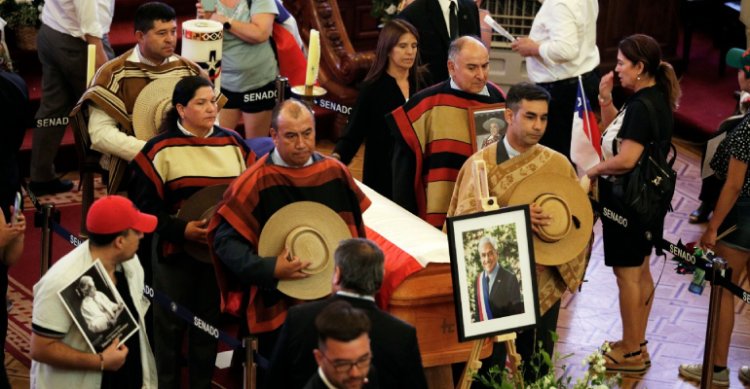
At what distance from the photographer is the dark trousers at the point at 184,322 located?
5.86 m

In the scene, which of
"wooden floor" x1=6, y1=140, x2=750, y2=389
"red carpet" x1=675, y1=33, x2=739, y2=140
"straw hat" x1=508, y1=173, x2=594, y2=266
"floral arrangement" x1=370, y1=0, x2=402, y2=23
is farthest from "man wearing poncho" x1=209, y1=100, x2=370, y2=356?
"red carpet" x1=675, y1=33, x2=739, y2=140

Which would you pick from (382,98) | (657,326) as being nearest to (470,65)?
(382,98)

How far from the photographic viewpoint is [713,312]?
5.94 m

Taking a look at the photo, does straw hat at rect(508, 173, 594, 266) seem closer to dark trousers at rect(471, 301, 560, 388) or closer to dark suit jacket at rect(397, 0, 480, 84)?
dark trousers at rect(471, 301, 560, 388)

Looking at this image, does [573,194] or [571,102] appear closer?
[573,194]

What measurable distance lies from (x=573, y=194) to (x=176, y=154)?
178cm

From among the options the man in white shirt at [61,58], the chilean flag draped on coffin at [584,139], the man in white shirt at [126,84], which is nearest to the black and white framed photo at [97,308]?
the man in white shirt at [126,84]

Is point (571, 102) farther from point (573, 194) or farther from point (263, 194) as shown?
point (263, 194)

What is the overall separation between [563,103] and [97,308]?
15.2 ft

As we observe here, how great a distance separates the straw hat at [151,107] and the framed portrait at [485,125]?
150 centimetres

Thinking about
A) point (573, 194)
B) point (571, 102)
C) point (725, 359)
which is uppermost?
point (573, 194)

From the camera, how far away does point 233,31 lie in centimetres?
766

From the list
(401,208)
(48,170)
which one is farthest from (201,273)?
(48,170)

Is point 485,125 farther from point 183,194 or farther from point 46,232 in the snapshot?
point 46,232
